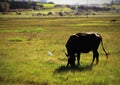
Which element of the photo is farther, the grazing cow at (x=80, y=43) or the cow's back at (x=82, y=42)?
the cow's back at (x=82, y=42)

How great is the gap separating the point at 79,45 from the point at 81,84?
474cm

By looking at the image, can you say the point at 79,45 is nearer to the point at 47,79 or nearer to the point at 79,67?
the point at 79,67

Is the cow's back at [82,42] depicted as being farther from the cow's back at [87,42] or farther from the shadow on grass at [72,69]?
the shadow on grass at [72,69]

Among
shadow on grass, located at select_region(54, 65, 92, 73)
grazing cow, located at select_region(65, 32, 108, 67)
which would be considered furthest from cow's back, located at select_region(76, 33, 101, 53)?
shadow on grass, located at select_region(54, 65, 92, 73)

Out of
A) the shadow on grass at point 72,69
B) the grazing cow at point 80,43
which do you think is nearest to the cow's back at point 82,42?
the grazing cow at point 80,43

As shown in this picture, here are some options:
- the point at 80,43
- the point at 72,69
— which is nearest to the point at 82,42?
the point at 80,43

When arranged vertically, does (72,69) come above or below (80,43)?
below

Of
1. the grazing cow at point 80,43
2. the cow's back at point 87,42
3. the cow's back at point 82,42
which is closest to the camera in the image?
the grazing cow at point 80,43

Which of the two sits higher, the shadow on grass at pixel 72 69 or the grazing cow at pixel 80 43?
the grazing cow at pixel 80 43

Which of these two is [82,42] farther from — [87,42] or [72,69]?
[72,69]

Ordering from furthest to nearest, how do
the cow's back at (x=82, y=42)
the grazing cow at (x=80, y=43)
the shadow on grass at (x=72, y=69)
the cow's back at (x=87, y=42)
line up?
1. the cow's back at (x=87, y=42)
2. the cow's back at (x=82, y=42)
3. the grazing cow at (x=80, y=43)
4. the shadow on grass at (x=72, y=69)

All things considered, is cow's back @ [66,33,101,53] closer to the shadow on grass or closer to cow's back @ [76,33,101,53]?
cow's back @ [76,33,101,53]

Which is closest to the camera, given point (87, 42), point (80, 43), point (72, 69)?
point (72, 69)

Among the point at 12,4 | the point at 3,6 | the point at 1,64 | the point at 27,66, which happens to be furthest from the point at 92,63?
the point at 12,4
